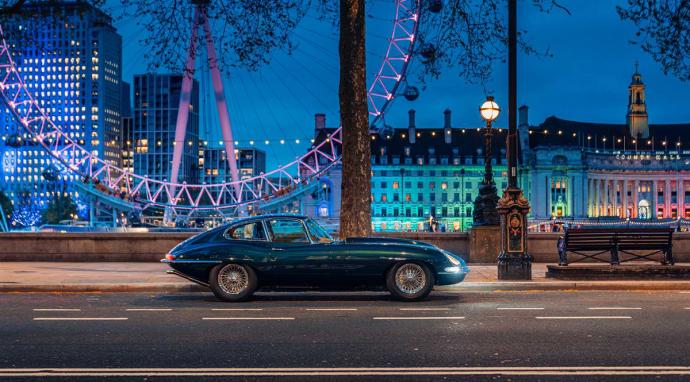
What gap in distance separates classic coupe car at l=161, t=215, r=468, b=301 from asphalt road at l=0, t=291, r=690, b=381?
40 centimetres

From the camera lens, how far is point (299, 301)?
→ 15.2 m

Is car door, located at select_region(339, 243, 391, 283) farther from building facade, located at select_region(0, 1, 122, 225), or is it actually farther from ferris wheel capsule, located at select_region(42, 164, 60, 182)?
ferris wheel capsule, located at select_region(42, 164, 60, 182)

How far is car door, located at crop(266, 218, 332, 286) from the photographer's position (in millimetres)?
14547

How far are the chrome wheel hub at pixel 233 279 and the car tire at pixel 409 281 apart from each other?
8.01 ft

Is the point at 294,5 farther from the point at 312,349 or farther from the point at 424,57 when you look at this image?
the point at 312,349

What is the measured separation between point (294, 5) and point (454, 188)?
147509mm

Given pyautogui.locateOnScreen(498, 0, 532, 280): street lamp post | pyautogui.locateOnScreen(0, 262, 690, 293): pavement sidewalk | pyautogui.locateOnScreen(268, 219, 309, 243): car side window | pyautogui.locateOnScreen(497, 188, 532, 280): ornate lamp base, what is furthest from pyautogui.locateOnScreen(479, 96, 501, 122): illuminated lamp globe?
pyautogui.locateOnScreen(268, 219, 309, 243): car side window

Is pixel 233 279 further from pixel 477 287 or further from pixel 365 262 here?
pixel 477 287

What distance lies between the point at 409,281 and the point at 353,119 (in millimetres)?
6654

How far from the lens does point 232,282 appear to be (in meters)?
14.9

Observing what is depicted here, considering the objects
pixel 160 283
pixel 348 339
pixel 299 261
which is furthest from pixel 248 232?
pixel 348 339

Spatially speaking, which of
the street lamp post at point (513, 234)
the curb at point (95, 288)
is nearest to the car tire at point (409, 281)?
the street lamp post at point (513, 234)

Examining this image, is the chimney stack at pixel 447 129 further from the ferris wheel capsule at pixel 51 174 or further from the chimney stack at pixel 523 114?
the ferris wheel capsule at pixel 51 174

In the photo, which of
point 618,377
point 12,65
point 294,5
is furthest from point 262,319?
point 12,65
